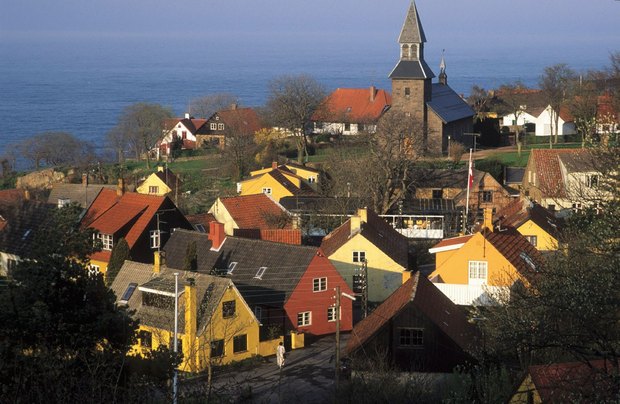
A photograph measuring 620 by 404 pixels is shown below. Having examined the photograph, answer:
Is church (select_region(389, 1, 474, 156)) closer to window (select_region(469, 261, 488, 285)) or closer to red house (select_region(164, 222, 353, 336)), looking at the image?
window (select_region(469, 261, 488, 285))

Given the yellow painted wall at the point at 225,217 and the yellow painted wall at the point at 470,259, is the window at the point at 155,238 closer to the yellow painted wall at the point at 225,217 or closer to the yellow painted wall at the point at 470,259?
the yellow painted wall at the point at 225,217

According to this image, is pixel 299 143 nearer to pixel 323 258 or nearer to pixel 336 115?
pixel 336 115

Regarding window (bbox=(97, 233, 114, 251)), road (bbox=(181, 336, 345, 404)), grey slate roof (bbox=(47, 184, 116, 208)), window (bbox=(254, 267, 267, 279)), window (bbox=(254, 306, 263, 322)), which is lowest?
road (bbox=(181, 336, 345, 404))

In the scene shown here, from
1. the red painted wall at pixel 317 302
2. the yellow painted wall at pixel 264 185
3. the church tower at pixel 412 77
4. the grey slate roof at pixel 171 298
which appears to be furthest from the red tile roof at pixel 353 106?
the grey slate roof at pixel 171 298

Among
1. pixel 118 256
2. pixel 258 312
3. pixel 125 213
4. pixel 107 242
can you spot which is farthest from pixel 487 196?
pixel 258 312

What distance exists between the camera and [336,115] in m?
64.8

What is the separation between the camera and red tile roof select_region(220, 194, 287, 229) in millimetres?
36531

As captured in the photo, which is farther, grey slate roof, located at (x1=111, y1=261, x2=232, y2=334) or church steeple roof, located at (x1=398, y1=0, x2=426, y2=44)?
church steeple roof, located at (x1=398, y1=0, x2=426, y2=44)

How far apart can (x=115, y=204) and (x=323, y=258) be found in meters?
9.19

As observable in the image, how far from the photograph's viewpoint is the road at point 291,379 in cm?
2038

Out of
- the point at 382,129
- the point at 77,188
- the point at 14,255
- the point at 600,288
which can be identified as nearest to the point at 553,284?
the point at 600,288

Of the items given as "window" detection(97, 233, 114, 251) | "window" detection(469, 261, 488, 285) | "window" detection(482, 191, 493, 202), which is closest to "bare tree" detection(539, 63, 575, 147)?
"window" detection(482, 191, 493, 202)

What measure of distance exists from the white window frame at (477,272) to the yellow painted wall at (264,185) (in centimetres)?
1553

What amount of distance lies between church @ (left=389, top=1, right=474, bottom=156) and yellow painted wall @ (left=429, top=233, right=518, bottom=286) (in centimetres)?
3014
